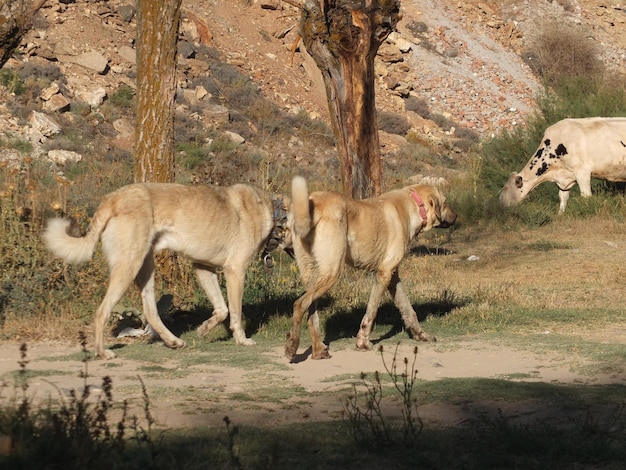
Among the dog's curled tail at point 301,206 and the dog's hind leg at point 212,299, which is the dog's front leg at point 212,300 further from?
the dog's curled tail at point 301,206

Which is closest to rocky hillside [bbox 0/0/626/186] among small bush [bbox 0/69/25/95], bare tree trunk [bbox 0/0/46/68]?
small bush [bbox 0/69/25/95]

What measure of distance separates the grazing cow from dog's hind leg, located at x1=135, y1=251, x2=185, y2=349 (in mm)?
13162

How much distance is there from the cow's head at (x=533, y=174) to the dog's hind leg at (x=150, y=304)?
1317 cm

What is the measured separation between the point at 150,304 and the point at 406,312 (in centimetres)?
262

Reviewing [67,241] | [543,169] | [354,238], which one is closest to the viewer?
[67,241]

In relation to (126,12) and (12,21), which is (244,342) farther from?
(126,12)

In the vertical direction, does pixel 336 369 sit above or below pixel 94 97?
below

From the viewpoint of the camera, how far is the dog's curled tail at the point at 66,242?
912 cm

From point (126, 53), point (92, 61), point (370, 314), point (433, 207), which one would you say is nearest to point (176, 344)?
point (370, 314)

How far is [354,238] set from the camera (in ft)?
31.7

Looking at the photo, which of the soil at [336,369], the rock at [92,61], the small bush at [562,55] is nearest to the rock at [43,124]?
the rock at [92,61]

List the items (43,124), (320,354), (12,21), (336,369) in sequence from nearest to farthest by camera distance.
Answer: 1. (336,369)
2. (320,354)
3. (12,21)
4. (43,124)

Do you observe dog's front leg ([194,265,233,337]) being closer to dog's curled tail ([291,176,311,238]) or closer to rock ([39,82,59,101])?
dog's curled tail ([291,176,311,238])

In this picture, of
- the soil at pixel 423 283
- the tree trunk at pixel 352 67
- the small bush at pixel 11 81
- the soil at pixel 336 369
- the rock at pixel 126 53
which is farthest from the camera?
the rock at pixel 126 53
